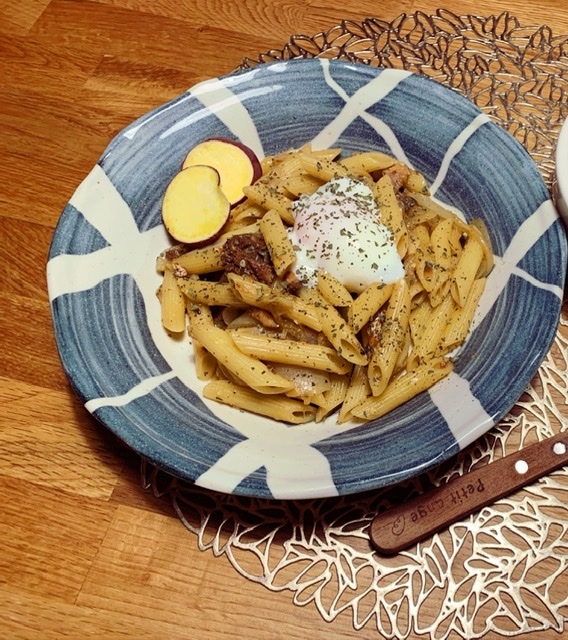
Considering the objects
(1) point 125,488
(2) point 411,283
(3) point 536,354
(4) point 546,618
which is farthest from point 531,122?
(1) point 125,488

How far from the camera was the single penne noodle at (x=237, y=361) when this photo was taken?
179 cm

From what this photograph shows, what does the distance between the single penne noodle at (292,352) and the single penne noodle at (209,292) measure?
13cm

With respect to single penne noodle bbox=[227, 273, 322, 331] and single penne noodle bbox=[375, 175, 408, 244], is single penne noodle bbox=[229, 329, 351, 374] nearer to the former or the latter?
single penne noodle bbox=[227, 273, 322, 331]

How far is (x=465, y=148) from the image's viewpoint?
208cm

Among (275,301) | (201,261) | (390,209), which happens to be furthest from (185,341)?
(390,209)

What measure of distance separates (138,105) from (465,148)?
4.13 feet

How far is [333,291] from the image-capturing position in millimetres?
1911

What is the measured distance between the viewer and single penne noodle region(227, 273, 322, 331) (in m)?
1.85

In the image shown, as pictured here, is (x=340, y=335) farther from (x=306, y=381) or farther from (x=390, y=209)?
(x=390, y=209)

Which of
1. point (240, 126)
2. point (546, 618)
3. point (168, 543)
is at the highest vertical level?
point (240, 126)

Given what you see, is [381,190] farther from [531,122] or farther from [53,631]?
[53,631]

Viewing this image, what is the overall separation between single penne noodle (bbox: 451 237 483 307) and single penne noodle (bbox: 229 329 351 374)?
36 cm

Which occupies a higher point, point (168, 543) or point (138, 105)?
point (138, 105)

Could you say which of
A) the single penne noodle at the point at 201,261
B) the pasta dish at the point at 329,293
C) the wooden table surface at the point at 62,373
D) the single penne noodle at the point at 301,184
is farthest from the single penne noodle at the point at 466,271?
the wooden table surface at the point at 62,373
